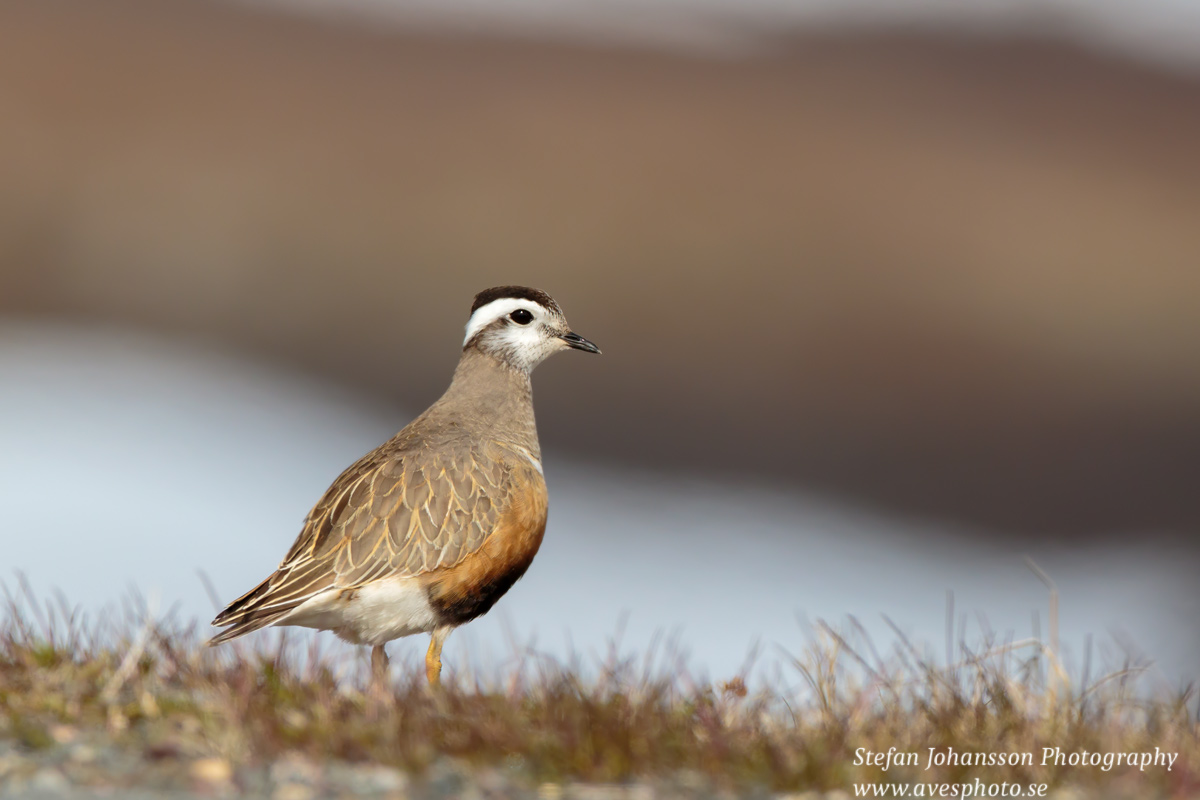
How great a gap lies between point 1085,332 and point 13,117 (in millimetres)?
22321

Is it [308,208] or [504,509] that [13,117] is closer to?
[308,208]

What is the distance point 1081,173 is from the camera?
2727 cm

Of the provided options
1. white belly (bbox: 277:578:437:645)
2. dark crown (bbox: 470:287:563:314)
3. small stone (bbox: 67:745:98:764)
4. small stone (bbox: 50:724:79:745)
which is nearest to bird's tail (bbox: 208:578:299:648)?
white belly (bbox: 277:578:437:645)

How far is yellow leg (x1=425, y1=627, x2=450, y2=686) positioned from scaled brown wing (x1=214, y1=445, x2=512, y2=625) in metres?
0.42

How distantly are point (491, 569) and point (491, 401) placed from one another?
143 cm

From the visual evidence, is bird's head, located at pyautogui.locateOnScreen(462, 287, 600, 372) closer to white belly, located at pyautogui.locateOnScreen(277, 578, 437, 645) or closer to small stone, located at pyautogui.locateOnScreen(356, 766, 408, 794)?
white belly, located at pyautogui.locateOnScreen(277, 578, 437, 645)

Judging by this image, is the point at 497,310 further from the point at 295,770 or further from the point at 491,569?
the point at 295,770

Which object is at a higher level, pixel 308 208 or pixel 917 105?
pixel 917 105

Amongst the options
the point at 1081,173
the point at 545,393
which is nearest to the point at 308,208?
the point at 545,393

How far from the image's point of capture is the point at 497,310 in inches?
334

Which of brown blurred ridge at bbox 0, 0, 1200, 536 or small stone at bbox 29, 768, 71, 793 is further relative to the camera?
brown blurred ridge at bbox 0, 0, 1200, 536

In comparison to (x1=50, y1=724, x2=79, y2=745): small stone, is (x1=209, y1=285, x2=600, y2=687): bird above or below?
above

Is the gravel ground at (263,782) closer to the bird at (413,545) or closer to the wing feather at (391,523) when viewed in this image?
the bird at (413,545)

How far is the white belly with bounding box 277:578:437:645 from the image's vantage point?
272 inches
